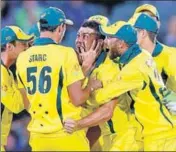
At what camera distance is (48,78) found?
11.1ft

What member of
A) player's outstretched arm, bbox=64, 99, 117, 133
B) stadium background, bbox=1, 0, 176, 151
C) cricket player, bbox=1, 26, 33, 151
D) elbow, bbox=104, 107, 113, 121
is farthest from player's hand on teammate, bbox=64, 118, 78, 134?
stadium background, bbox=1, 0, 176, 151

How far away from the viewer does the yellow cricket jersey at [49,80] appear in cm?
336

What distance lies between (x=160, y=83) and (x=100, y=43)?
16.3 inches

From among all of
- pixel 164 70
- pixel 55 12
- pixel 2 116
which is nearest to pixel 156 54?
pixel 164 70

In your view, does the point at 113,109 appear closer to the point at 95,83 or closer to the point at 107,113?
the point at 107,113

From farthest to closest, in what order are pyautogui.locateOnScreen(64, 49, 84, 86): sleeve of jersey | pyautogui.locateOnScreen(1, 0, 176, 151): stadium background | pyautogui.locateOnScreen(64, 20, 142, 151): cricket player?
pyautogui.locateOnScreen(1, 0, 176, 151): stadium background, pyautogui.locateOnScreen(64, 20, 142, 151): cricket player, pyautogui.locateOnScreen(64, 49, 84, 86): sleeve of jersey

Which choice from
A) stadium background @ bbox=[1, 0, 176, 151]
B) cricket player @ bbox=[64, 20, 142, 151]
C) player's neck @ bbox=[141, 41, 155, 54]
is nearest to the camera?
cricket player @ bbox=[64, 20, 142, 151]

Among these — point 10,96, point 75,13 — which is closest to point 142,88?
point 10,96

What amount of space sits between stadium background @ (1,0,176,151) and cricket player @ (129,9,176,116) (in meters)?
1.27

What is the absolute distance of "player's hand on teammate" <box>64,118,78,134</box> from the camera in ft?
11.0

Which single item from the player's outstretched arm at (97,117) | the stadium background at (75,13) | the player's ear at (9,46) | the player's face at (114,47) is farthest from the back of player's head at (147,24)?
the stadium background at (75,13)

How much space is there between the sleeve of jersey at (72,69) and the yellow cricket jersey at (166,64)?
613 millimetres

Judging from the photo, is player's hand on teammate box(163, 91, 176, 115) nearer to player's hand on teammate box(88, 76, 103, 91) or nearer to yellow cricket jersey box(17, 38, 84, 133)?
player's hand on teammate box(88, 76, 103, 91)

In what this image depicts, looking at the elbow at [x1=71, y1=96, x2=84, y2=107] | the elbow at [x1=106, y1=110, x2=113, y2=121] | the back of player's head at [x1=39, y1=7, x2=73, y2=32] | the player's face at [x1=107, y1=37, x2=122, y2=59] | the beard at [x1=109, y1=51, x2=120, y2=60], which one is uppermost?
the back of player's head at [x1=39, y1=7, x2=73, y2=32]
